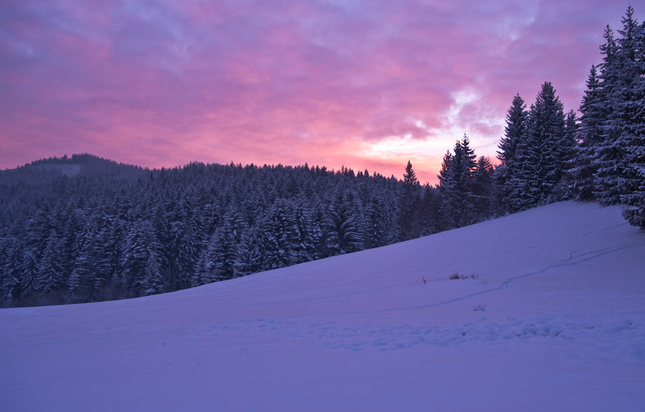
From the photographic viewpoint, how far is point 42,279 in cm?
5328

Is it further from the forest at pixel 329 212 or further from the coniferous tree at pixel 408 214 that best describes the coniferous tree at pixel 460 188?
the coniferous tree at pixel 408 214

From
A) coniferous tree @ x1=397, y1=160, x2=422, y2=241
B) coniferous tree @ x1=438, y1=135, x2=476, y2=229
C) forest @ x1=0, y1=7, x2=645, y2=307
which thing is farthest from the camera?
coniferous tree @ x1=397, y1=160, x2=422, y2=241

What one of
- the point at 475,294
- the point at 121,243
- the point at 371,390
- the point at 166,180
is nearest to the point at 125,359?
the point at 371,390

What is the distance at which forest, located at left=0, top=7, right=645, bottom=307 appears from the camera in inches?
835

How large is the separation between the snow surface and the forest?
10432mm

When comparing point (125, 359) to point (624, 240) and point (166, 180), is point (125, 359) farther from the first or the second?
point (166, 180)

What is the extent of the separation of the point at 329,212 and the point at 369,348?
40.8 m

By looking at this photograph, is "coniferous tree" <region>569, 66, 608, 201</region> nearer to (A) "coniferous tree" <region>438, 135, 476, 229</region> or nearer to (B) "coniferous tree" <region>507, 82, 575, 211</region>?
(B) "coniferous tree" <region>507, 82, 575, 211</region>

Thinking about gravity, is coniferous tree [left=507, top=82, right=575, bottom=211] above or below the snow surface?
above

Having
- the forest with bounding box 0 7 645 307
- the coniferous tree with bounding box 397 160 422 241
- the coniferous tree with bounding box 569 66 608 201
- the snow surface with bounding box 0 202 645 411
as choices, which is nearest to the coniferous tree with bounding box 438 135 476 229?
the forest with bounding box 0 7 645 307

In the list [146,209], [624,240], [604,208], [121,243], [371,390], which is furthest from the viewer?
[146,209]

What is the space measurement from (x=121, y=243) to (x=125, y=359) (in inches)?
2486

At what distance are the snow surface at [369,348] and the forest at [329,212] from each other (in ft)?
34.2

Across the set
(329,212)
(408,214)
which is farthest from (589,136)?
(329,212)
